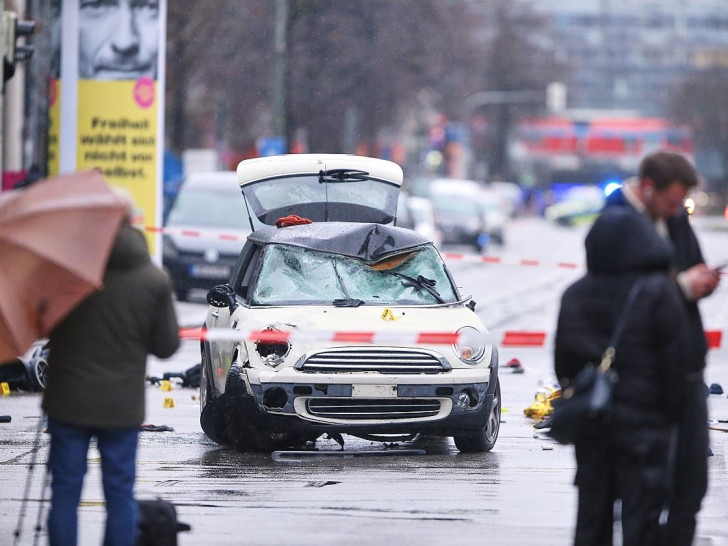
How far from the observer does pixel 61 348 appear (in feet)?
21.5

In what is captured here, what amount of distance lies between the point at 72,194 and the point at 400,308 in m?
4.91

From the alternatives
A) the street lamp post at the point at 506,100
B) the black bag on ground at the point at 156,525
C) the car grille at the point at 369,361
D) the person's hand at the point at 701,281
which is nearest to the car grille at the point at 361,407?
the car grille at the point at 369,361

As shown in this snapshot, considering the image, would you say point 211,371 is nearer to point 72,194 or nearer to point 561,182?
point 72,194

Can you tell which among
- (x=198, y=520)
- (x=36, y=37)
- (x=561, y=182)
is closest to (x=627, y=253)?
(x=198, y=520)

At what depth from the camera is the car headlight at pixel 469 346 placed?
10641 mm

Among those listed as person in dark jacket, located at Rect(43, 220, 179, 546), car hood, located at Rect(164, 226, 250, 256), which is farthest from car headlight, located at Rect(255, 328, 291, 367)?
car hood, located at Rect(164, 226, 250, 256)

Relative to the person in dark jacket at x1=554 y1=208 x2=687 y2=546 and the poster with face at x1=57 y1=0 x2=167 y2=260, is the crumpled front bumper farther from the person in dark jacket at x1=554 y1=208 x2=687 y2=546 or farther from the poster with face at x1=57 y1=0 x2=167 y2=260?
the poster with face at x1=57 y1=0 x2=167 y2=260

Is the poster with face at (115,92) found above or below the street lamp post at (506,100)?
above

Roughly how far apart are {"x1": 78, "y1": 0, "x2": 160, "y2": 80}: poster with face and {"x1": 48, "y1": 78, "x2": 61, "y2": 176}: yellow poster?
53cm

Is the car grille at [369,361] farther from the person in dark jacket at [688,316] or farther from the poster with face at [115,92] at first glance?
the poster with face at [115,92]

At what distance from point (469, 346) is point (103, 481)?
4.54 m

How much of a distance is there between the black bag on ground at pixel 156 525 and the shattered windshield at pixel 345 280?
169 inches

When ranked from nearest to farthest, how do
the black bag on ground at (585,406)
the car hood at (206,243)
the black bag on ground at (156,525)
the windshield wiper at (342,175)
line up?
1. the black bag on ground at (585,406)
2. the black bag on ground at (156,525)
3. the windshield wiper at (342,175)
4. the car hood at (206,243)

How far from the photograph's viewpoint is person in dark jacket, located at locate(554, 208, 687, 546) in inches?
248
